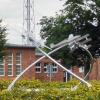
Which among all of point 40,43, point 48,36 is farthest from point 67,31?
point 40,43

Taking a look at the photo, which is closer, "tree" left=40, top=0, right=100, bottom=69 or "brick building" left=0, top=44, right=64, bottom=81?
"tree" left=40, top=0, right=100, bottom=69

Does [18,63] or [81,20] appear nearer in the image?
[81,20]

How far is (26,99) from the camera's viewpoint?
47.8 ft

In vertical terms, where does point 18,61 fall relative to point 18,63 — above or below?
above

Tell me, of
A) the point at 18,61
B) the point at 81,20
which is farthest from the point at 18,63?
the point at 81,20

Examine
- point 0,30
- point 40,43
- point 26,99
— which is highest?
point 0,30

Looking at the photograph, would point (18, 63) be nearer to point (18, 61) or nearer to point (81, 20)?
point (18, 61)

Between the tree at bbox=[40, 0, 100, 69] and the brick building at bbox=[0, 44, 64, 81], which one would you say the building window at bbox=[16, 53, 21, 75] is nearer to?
the brick building at bbox=[0, 44, 64, 81]

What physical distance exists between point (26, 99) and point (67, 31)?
30656mm

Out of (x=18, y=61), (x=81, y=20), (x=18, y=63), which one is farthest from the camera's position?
(x=18, y=61)

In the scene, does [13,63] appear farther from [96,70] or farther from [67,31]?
[67,31]

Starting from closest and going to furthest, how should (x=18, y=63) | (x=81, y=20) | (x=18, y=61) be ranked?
(x=81, y=20)
(x=18, y=63)
(x=18, y=61)

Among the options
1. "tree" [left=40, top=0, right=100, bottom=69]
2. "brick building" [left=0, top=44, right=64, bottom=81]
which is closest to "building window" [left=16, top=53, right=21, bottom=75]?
"brick building" [left=0, top=44, right=64, bottom=81]

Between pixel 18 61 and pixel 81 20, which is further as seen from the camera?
pixel 18 61
